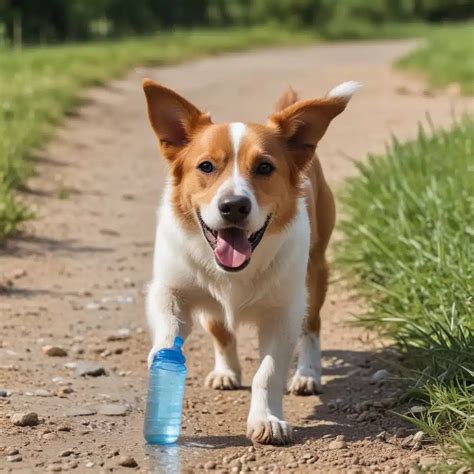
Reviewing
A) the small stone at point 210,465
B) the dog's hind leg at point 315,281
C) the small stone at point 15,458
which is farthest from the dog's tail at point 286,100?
the small stone at point 15,458

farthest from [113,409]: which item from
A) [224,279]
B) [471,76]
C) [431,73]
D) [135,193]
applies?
[431,73]

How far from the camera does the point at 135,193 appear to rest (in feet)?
33.2

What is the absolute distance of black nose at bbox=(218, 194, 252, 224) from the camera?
13.6 ft

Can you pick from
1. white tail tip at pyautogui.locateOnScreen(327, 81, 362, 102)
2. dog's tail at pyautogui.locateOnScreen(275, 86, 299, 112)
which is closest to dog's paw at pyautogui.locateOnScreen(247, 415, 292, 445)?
white tail tip at pyautogui.locateOnScreen(327, 81, 362, 102)

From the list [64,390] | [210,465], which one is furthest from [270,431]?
[64,390]

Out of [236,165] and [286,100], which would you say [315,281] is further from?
[236,165]

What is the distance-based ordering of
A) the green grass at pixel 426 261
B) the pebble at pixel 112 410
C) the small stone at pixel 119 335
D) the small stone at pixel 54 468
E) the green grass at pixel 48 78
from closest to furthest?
the small stone at pixel 54 468
the green grass at pixel 426 261
the pebble at pixel 112 410
the small stone at pixel 119 335
the green grass at pixel 48 78

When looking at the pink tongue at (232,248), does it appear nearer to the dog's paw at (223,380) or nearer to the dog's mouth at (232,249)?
the dog's mouth at (232,249)

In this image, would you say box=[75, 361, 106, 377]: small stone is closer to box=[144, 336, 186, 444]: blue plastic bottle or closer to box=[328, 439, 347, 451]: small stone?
box=[144, 336, 186, 444]: blue plastic bottle

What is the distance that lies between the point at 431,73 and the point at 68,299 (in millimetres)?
14392

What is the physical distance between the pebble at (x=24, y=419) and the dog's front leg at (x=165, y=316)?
0.51 metres

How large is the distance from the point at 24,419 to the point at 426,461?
1541 mm

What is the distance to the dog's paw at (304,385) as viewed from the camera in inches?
207

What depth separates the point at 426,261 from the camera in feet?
20.1
